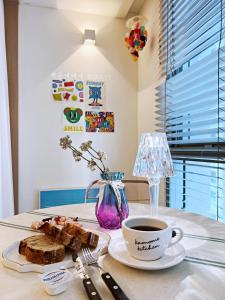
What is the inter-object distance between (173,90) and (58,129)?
1084mm

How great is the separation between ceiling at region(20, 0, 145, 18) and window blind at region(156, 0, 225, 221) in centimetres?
45

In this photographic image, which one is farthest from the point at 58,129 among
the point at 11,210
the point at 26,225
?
the point at 26,225

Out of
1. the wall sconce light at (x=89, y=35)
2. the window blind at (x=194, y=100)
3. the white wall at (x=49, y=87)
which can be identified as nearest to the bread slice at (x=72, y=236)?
the window blind at (x=194, y=100)

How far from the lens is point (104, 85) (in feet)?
7.24

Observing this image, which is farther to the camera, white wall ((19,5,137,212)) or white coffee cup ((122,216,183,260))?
white wall ((19,5,137,212))

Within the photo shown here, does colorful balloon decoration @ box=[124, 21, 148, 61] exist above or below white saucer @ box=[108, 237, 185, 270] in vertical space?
above

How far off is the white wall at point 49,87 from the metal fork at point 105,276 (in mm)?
1588

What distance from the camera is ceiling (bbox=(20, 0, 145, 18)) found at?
1995 millimetres

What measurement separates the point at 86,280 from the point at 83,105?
5.99ft

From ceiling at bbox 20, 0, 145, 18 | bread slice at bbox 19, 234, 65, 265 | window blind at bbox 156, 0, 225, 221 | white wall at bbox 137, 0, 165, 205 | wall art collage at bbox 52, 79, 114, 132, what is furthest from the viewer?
wall art collage at bbox 52, 79, 114, 132

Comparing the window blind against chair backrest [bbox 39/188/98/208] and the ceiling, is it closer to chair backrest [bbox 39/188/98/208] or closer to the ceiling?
the ceiling

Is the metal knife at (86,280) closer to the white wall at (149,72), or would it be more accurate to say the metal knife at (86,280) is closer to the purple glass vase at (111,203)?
the purple glass vase at (111,203)

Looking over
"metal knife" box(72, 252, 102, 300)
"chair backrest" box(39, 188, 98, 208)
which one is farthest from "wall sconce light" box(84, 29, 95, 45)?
"metal knife" box(72, 252, 102, 300)

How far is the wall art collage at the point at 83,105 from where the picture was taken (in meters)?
2.10
